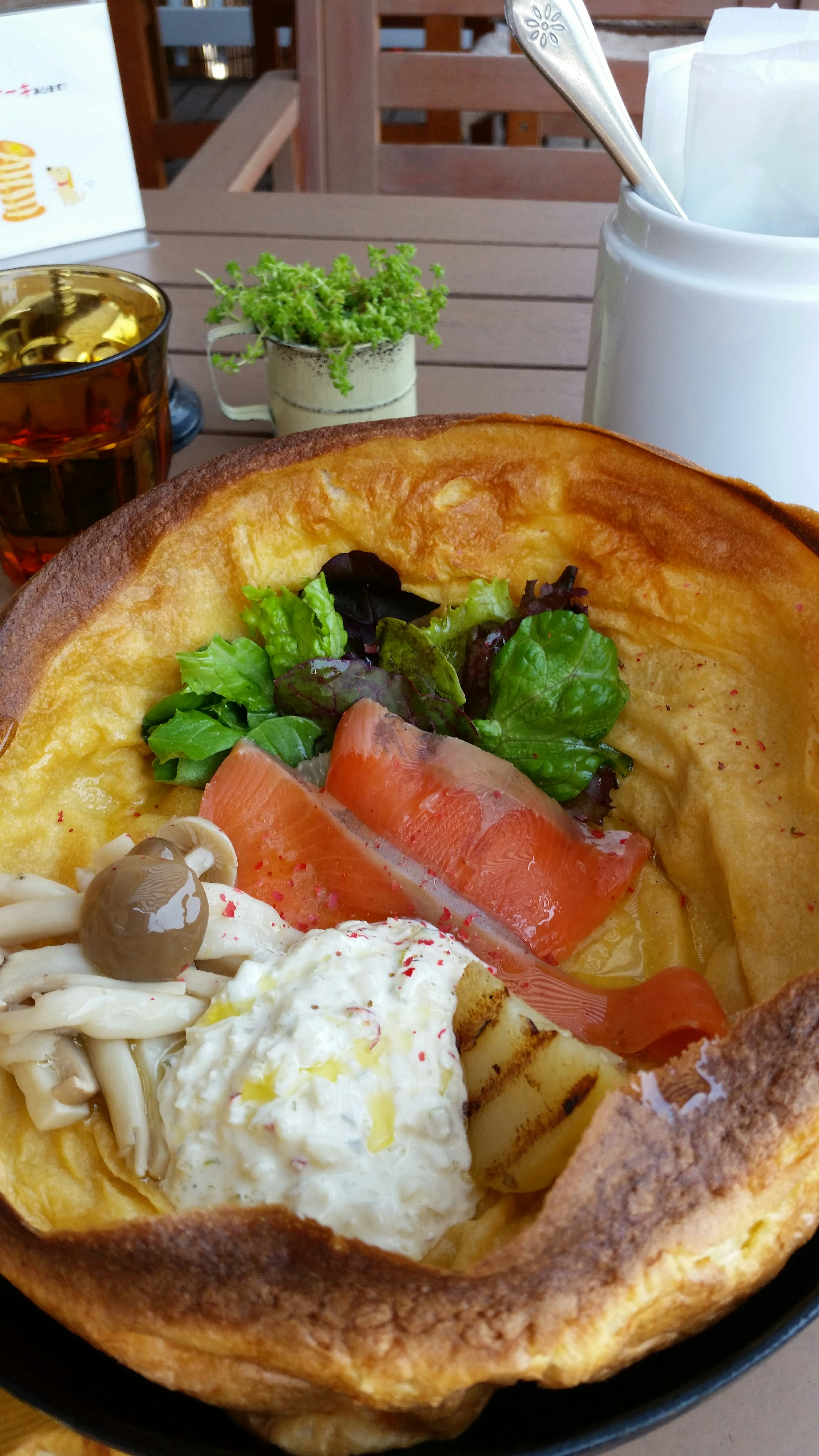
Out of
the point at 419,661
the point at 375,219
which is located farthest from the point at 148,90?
the point at 419,661

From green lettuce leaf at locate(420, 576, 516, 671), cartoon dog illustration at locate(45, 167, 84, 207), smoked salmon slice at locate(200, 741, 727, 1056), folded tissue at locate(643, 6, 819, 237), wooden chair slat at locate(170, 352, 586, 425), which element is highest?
folded tissue at locate(643, 6, 819, 237)

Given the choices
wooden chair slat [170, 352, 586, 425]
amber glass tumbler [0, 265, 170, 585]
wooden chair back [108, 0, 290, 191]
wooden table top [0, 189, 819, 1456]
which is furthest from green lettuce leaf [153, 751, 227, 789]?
wooden chair back [108, 0, 290, 191]

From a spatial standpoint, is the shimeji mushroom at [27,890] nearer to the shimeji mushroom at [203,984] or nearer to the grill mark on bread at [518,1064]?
the shimeji mushroom at [203,984]

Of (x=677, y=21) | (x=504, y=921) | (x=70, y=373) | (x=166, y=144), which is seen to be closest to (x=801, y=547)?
(x=504, y=921)

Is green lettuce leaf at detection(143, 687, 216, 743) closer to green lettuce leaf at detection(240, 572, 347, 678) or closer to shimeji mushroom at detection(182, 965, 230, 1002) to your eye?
green lettuce leaf at detection(240, 572, 347, 678)

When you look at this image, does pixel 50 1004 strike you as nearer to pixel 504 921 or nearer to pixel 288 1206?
pixel 288 1206

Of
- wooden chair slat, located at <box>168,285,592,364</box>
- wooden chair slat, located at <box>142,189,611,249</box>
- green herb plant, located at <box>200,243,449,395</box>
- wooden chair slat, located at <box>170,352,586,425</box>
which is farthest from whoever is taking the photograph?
wooden chair slat, located at <box>142,189,611,249</box>

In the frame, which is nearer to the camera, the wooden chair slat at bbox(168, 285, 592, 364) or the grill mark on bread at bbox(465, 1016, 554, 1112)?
the grill mark on bread at bbox(465, 1016, 554, 1112)

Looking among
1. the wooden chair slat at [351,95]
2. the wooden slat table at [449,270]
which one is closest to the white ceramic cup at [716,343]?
the wooden slat table at [449,270]
